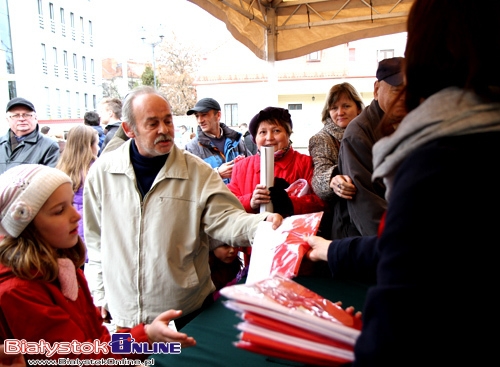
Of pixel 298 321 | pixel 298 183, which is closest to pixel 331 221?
pixel 298 183

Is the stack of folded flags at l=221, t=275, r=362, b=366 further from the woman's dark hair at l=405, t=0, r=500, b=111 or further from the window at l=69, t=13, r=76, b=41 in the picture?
the window at l=69, t=13, r=76, b=41

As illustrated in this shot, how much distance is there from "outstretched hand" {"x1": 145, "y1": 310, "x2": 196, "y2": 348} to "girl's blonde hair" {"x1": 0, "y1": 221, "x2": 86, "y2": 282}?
1.22ft

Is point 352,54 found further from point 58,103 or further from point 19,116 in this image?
point 19,116

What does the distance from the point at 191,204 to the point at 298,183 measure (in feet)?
3.11

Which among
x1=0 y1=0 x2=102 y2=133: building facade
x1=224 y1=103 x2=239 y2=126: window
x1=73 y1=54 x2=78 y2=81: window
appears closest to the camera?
x1=0 y1=0 x2=102 y2=133: building facade

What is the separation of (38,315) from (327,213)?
1.88 meters

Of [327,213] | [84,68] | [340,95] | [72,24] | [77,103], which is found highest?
[72,24]

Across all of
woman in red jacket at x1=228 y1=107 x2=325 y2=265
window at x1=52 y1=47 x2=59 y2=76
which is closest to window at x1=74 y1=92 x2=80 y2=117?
window at x1=52 y1=47 x2=59 y2=76

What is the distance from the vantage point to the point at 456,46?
0.63 meters

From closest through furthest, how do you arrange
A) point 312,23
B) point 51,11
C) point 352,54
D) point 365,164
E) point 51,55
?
1. point 365,164
2. point 312,23
3. point 352,54
4. point 51,55
5. point 51,11

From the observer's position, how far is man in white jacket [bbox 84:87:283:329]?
173 cm

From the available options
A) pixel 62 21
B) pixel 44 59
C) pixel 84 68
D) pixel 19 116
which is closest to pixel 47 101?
pixel 44 59

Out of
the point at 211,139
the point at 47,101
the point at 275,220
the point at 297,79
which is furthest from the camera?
the point at 47,101

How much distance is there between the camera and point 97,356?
46.6 inches
